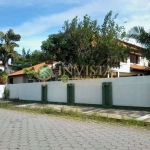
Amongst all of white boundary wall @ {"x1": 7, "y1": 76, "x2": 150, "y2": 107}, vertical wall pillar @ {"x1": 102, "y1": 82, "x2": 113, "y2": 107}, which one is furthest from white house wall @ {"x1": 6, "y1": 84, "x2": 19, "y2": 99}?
vertical wall pillar @ {"x1": 102, "y1": 82, "x2": 113, "y2": 107}

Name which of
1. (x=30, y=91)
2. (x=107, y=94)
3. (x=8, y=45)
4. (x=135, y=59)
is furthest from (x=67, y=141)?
(x=8, y=45)

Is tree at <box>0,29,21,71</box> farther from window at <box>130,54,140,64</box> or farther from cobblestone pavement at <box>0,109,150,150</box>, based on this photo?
cobblestone pavement at <box>0,109,150,150</box>

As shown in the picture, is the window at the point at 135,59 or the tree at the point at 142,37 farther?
the window at the point at 135,59

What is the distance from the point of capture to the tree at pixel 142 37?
1407 centimetres

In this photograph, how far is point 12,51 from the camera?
119 feet

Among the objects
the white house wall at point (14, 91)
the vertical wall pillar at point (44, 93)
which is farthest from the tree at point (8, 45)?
the vertical wall pillar at point (44, 93)

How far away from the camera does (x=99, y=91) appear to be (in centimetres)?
1537

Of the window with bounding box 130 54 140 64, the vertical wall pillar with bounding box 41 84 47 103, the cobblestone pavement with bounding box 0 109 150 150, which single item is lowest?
the cobblestone pavement with bounding box 0 109 150 150

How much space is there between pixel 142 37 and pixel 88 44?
195 inches

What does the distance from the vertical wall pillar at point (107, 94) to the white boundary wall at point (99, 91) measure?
203 mm

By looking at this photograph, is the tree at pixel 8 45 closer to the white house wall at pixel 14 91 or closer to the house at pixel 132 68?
the white house wall at pixel 14 91

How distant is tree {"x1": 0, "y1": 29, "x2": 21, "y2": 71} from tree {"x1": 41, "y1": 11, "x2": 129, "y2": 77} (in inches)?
702

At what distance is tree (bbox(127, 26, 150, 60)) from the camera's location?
1407cm

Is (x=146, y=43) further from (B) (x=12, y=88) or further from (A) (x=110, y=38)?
(B) (x=12, y=88)
